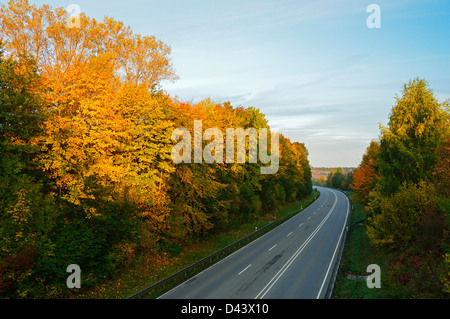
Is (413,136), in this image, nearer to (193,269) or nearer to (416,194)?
(416,194)

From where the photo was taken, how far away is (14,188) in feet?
40.2

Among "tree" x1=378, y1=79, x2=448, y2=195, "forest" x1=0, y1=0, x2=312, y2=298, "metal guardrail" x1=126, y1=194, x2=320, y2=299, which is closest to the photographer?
"forest" x1=0, y1=0, x2=312, y2=298

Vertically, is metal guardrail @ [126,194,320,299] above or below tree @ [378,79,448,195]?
below

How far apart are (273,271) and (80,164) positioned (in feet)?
50.1

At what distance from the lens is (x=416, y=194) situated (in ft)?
64.1

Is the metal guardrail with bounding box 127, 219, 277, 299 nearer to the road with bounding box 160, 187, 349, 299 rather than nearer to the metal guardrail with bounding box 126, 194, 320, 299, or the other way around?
the metal guardrail with bounding box 126, 194, 320, 299

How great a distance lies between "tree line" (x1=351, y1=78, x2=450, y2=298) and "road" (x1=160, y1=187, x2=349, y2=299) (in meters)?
5.01

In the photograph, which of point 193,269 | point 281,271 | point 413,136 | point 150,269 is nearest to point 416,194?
point 413,136

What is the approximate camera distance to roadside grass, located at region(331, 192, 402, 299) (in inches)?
615

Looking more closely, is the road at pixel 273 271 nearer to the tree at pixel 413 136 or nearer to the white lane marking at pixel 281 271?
the white lane marking at pixel 281 271

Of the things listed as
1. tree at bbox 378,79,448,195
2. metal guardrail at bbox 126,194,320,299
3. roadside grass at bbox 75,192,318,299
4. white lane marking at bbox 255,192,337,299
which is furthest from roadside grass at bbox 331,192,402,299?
roadside grass at bbox 75,192,318,299

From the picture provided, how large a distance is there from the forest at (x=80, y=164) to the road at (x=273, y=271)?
444 cm
